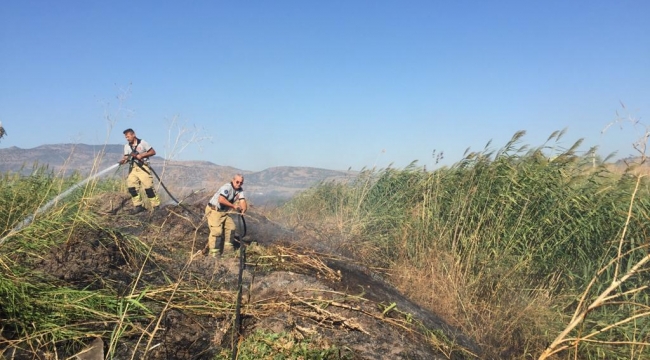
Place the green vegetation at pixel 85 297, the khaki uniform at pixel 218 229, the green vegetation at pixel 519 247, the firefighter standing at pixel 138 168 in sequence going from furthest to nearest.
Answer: the firefighter standing at pixel 138 168 < the khaki uniform at pixel 218 229 < the green vegetation at pixel 519 247 < the green vegetation at pixel 85 297

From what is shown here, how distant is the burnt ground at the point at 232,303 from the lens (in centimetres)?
365

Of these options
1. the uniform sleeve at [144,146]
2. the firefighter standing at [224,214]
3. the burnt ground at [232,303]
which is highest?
the uniform sleeve at [144,146]

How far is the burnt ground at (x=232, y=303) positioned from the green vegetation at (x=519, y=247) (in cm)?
102

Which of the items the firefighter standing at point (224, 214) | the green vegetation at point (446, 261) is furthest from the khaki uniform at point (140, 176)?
the firefighter standing at point (224, 214)

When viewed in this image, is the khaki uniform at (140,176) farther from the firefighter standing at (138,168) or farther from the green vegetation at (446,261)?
the green vegetation at (446,261)

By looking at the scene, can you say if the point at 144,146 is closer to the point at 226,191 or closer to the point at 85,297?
the point at 226,191

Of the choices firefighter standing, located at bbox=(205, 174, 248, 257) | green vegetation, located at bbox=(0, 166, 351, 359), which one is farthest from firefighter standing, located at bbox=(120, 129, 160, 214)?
green vegetation, located at bbox=(0, 166, 351, 359)

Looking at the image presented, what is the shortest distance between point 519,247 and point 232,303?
4754 mm

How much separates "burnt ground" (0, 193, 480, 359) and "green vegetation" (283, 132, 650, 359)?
3.36 ft

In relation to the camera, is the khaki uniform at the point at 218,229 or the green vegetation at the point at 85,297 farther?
the khaki uniform at the point at 218,229

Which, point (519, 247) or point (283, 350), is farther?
Answer: point (519, 247)

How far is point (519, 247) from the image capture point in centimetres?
675

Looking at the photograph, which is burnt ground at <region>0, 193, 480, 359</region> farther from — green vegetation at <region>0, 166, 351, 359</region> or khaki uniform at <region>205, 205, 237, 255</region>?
khaki uniform at <region>205, 205, 237, 255</region>

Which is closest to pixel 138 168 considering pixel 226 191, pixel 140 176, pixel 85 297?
pixel 140 176
